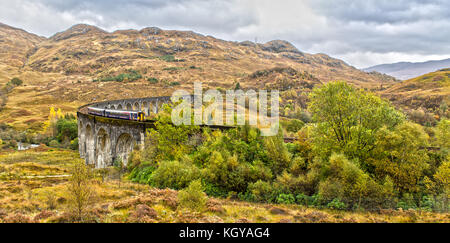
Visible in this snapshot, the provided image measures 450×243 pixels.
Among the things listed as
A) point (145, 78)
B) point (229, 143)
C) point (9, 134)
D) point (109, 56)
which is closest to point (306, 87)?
point (145, 78)

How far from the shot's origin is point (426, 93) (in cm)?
8519

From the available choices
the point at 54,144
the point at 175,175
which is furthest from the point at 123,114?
the point at 54,144

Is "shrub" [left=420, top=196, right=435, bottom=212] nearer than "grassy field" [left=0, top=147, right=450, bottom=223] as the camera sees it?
No

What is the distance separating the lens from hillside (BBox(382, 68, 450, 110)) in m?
73.6

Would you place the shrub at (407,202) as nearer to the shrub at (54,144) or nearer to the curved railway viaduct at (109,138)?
the curved railway viaduct at (109,138)

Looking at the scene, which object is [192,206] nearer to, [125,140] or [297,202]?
[297,202]

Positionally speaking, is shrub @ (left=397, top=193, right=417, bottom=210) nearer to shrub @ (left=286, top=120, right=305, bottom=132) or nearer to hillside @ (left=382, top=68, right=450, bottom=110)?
shrub @ (left=286, top=120, right=305, bottom=132)

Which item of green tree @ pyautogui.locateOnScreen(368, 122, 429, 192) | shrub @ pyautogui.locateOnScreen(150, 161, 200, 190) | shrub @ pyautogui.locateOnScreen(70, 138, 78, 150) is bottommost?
shrub @ pyautogui.locateOnScreen(70, 138, 78, 150)

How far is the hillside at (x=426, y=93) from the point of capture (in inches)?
2899

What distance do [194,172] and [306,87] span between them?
10900 centimetres

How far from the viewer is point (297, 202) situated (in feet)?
51.5

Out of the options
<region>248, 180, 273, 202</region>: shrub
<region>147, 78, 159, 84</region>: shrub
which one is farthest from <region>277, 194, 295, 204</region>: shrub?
<region>147, 78, 159, 84</region>: shrub

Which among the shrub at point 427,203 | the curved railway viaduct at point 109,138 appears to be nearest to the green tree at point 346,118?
the shrub at point 427,203

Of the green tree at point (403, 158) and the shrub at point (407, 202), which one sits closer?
the shrub at point (407, 202)
